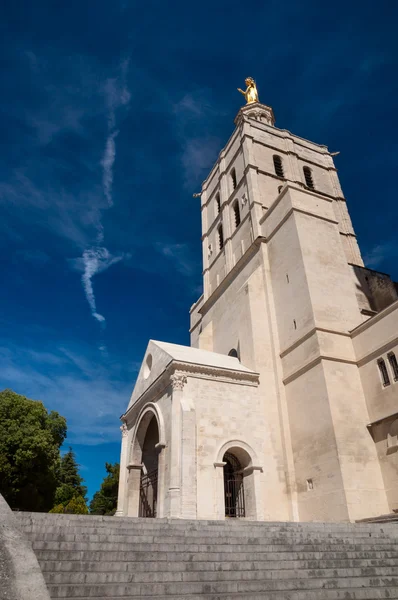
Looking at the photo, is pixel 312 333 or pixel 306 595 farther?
pixel 312 333

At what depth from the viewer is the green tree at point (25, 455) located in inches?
898

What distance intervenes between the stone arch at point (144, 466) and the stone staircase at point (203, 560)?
899cm

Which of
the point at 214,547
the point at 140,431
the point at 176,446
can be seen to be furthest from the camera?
the point at 140,431

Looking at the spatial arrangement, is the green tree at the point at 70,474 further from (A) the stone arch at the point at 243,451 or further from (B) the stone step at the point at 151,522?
(B) the stone step at the point at 151,522

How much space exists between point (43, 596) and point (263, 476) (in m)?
12.5

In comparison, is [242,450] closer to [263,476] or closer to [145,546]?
[263,476]

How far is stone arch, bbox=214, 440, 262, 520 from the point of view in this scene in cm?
1487


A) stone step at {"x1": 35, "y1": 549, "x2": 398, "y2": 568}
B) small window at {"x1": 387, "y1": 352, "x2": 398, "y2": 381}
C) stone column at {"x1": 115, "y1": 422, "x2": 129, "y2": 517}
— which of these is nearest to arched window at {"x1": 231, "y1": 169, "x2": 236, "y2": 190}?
stone column at {"x1": 115, "y1": 422, "x2": 129, "y2": 517}

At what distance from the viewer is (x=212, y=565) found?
674 centimetres

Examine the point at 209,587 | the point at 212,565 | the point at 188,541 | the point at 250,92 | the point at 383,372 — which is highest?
the point at 250,92

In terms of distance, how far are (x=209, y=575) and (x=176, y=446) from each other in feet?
26.9

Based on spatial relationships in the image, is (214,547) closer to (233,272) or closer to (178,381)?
(178,381)

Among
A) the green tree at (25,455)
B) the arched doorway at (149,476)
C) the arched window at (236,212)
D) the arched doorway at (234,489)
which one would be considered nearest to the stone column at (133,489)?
the arched doorway at (149,476)

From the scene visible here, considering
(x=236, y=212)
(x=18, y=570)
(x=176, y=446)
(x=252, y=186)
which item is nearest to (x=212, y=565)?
(x=18, y=570)
